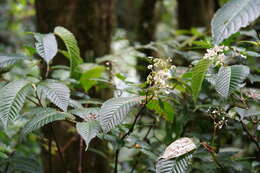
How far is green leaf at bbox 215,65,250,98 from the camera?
78cm

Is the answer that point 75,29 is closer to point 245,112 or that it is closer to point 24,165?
point 24,165

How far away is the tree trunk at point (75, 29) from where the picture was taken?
1.51m

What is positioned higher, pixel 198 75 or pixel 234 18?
pixel 234 18

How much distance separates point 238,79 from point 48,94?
482 mm

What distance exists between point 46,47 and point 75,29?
620mm

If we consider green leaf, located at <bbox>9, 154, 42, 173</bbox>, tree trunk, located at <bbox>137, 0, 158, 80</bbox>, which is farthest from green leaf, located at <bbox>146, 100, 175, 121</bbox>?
tree trunk, located at <bbox>137, 0, 158, 80</bbox>

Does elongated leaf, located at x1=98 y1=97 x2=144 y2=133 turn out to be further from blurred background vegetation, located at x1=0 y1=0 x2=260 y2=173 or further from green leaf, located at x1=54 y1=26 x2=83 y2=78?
green leaf, located at x1=54 y1=26 x2=83 y2=78

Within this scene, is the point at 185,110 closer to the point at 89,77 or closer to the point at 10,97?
the point at 89,77

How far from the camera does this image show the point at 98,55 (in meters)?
1.61

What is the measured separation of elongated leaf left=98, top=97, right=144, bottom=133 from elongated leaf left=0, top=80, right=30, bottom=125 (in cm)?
21

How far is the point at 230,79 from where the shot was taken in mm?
800

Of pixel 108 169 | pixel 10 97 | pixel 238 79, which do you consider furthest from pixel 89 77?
pixel 108 169

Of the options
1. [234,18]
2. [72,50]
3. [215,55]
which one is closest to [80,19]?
[72,50]

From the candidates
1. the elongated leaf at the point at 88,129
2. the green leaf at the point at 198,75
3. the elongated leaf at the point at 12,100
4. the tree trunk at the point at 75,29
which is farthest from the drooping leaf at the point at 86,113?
the tree trunk at the point at 75,29
